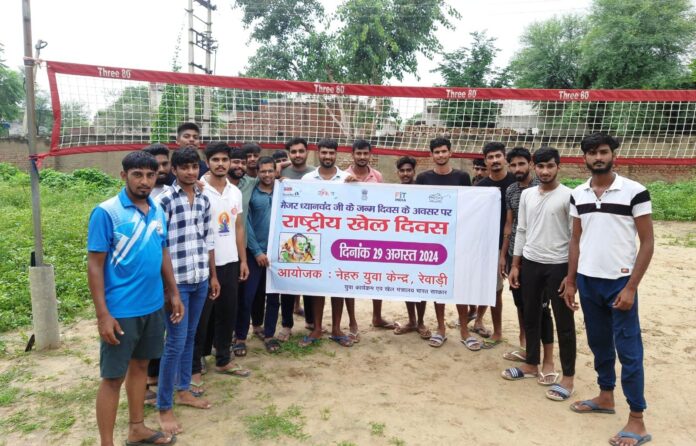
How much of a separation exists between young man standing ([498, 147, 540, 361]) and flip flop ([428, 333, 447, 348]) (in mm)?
552

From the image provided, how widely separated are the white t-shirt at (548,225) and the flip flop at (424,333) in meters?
1.37

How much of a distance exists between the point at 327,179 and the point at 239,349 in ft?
5.46

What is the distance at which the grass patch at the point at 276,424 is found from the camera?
296 centimetres

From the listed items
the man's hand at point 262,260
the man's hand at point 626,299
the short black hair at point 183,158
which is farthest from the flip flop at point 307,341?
the man's hand at point 626,299

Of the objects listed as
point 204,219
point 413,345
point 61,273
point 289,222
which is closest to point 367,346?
point 413,345

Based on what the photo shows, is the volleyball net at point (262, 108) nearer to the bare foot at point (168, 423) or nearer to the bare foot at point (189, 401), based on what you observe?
the bare foot at point (189, 401)

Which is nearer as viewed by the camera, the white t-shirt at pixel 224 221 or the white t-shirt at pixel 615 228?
the white t-shirt at pixel 615 228

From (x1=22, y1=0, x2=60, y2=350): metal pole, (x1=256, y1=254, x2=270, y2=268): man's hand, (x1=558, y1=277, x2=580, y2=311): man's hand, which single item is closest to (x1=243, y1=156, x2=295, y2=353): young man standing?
(x1=256, y1=254, x2=270, y2=268): man's hand

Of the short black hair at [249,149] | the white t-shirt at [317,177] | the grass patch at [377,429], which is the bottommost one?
the grass patch at [377,429]

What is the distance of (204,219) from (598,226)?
8.18 ft

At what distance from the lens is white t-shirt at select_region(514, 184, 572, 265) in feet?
11.3

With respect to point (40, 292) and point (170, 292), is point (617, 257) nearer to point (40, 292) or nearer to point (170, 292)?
point (170, 292)

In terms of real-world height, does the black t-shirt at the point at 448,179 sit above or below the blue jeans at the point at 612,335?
above

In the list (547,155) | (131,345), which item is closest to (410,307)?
(547,155)
